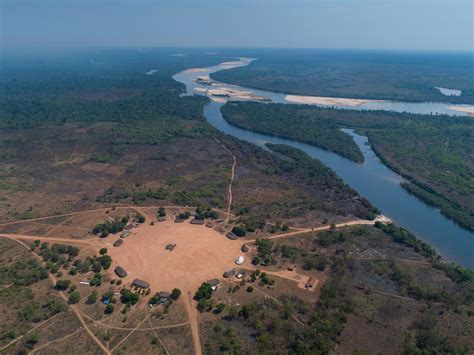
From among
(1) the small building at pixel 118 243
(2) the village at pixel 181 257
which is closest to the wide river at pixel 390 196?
(2) the village at pixel 181 257

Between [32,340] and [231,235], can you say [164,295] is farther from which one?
[231,235]

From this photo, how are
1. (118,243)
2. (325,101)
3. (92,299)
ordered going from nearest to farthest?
(92,299)
(118,243)
(325,101)

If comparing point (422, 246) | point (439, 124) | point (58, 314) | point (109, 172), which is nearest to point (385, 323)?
point (422, 246)

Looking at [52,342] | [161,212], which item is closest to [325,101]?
[161,212]

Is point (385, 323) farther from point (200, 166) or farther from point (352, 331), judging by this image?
point (200, 166)

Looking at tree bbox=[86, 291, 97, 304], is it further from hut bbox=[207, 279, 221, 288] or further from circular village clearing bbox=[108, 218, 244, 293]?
hut bbox=[207, 279, 221, 288]

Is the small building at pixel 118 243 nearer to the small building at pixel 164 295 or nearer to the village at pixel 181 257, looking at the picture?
the village at pixel 181 257

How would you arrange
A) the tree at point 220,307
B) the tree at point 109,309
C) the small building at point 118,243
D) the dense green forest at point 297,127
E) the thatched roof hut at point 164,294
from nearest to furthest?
1. the tree at point 109,309
2. the tree at point 220,307
3. the thatched roof hut at point 164,294
4. the small building at point 118,243
5. the dense green forest at point 297,127
